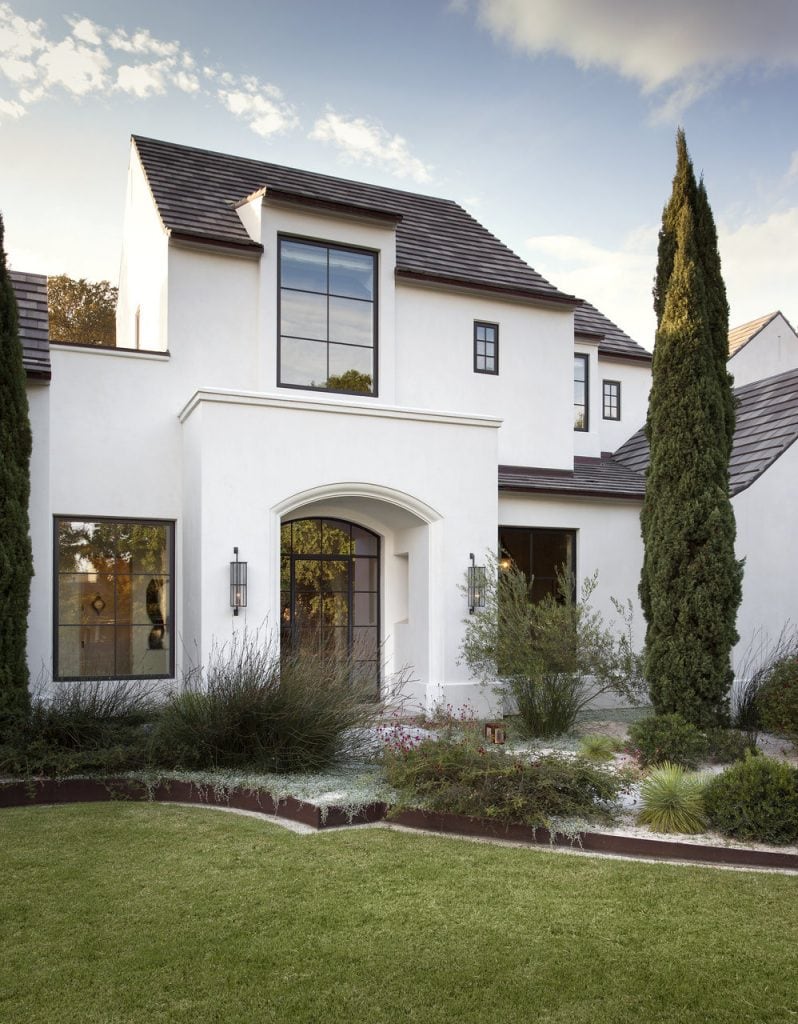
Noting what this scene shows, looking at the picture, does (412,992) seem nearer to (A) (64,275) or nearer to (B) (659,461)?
(B) (659,461)

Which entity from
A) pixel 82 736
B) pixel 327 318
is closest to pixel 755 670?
pixel 327 318

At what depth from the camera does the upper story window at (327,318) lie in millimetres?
13141

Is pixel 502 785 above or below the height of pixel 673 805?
above

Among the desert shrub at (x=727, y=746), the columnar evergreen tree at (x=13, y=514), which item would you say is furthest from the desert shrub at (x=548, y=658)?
the columnar evergreen tree at (x=13, y=514)

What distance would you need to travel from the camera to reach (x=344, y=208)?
1313 centimetres

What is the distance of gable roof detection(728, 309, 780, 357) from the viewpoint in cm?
2073

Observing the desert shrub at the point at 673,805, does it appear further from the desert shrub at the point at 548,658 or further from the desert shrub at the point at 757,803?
the desert shrub at the point at 548,658

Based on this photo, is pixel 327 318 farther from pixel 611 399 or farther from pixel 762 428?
pixel 611 399

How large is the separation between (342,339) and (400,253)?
7.63 feet

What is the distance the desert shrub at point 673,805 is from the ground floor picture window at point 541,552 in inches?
283

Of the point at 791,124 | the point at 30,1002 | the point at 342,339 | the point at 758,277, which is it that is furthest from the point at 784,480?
the point at 30,1002

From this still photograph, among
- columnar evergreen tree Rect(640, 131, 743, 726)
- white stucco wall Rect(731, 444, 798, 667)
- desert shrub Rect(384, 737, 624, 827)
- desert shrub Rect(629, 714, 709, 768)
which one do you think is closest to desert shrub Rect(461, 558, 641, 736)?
columnar evergreen tree Rect(640, 131, 743, 726)

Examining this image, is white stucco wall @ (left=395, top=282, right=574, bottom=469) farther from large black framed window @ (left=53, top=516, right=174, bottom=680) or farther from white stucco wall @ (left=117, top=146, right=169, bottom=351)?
large black framed window @ (left=53, top=516, right=174, bottom=680)

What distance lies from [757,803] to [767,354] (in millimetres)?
17302
